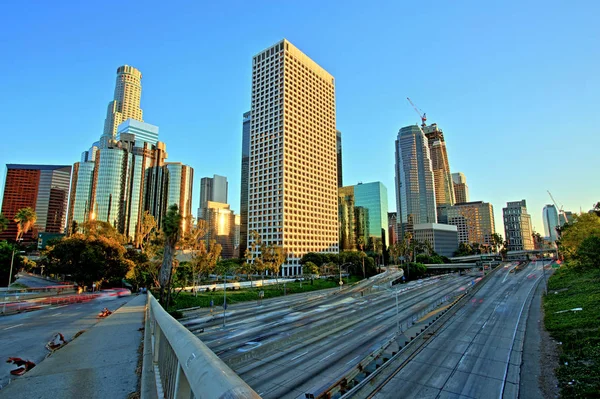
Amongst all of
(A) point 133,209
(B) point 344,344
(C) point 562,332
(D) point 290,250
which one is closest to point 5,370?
(B) point 344,344

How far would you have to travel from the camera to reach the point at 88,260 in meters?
63.1

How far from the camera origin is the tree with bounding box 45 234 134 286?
63.5 metres

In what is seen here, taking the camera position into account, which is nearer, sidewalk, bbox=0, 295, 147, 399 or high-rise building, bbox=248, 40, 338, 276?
sidewalk, bbox=0, 295, 147, 399

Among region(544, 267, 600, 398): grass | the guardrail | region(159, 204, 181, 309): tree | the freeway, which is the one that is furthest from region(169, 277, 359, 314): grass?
the guardrail

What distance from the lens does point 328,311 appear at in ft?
175

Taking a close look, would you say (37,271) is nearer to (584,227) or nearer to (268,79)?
(268,79)

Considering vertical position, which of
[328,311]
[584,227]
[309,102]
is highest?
[309,102]

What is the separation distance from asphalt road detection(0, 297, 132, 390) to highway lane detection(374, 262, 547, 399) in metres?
24.5

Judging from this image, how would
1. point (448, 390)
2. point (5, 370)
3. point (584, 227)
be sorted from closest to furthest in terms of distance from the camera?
1. point (5, 370)
2. point (448, 390)
3. point (584, 227)

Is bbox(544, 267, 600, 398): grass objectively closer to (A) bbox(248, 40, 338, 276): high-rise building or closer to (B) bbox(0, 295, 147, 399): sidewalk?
(B) bbox(0, 295, 147, 399): sidewalk

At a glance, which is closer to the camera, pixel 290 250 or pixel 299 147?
pixel 290 250

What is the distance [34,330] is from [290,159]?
418 feet

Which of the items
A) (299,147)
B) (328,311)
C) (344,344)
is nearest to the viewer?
(344,344)

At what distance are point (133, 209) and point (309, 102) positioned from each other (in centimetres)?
12733
